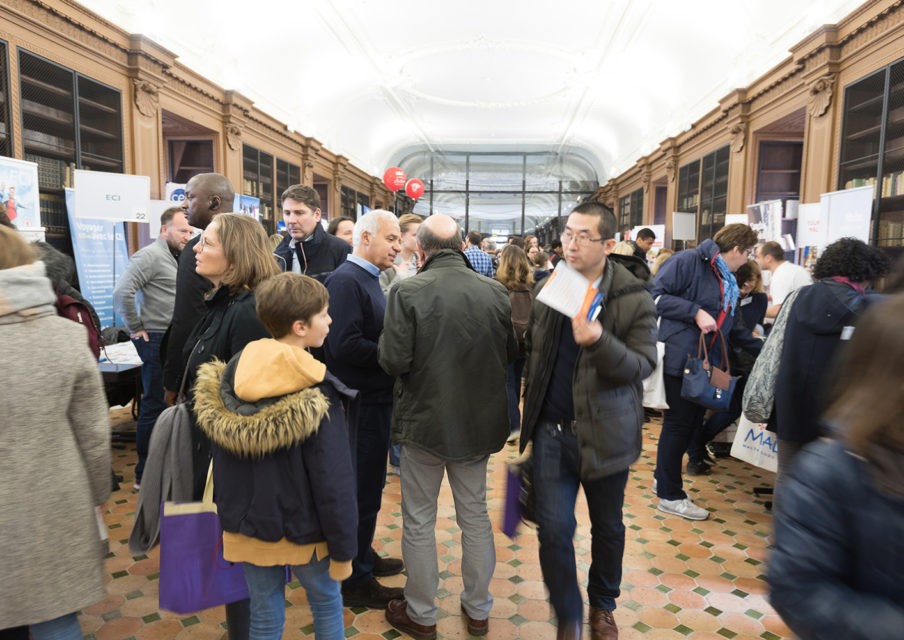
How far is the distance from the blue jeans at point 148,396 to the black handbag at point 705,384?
2913 mm

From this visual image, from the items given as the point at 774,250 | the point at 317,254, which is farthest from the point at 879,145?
the point at 317,254

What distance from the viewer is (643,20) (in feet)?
29.4

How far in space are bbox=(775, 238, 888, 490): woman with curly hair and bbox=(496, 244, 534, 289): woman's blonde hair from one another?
2294mm

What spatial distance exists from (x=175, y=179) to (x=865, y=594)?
32.6 ft

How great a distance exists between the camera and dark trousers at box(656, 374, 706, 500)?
3391 millimetres

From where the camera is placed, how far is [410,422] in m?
2.25

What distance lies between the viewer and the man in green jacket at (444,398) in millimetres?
2197

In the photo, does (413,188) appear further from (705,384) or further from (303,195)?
(705,384)

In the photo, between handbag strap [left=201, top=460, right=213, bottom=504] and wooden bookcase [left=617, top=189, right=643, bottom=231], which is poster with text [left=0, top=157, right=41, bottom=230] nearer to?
handbag strap [left=201, top=460, right=213, bottom=504]

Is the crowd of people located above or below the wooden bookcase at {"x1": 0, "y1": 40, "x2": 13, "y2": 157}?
below

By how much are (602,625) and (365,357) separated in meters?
1.36

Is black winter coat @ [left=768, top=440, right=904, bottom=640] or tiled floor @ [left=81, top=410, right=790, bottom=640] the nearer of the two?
black winter coat @ [left=768, top=440, right=904, bottom=640]

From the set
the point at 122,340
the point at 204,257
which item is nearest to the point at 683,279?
the point at 204,257

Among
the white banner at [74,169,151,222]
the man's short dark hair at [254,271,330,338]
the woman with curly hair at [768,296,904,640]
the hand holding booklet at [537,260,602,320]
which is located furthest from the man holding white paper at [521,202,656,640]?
the white banner at [74,169,151,222]
